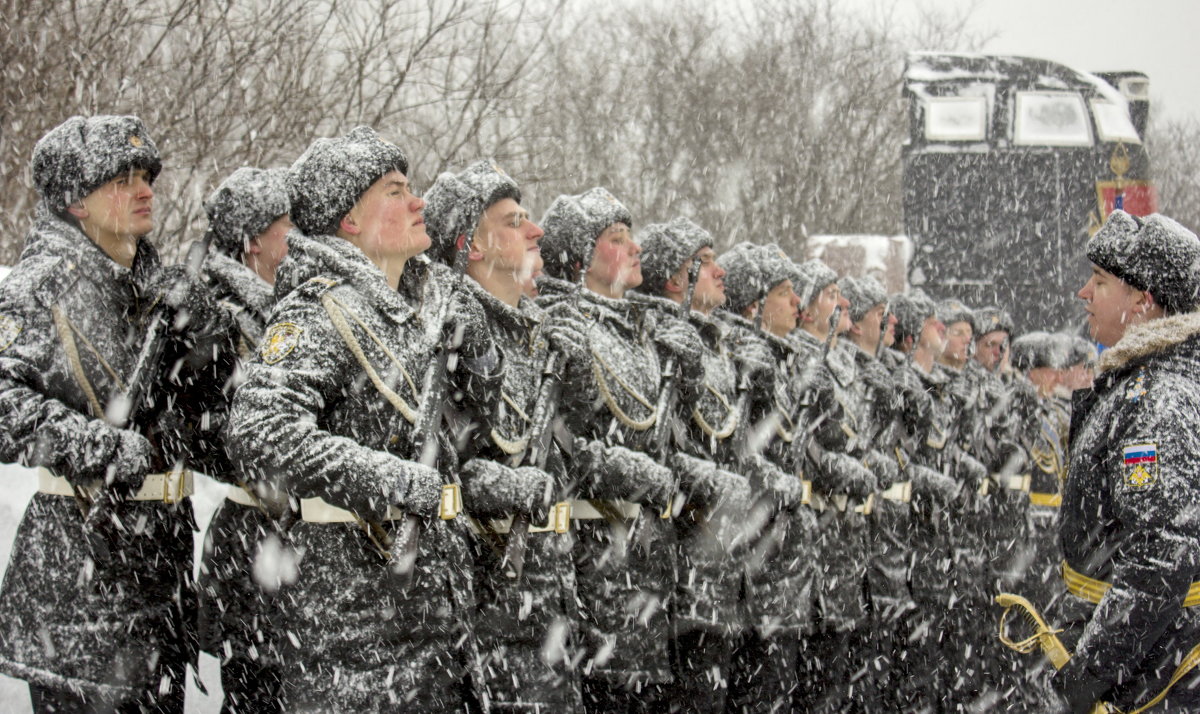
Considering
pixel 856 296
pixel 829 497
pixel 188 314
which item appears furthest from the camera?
pixel 856 296

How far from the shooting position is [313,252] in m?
3.84

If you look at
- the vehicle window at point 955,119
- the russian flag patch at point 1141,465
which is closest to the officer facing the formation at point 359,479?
the russian flag patch at point 1141,465

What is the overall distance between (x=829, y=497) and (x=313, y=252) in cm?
411

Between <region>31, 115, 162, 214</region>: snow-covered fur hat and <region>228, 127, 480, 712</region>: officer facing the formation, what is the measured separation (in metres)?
1.00

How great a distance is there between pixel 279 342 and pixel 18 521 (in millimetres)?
2545

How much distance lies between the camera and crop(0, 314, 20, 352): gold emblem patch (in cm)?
413

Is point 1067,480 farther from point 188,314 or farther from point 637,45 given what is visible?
point 637,45

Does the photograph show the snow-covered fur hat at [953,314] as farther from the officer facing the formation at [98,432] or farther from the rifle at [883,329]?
the officer facing the formation at [98,432]

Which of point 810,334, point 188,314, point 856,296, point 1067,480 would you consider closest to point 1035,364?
point 856,296

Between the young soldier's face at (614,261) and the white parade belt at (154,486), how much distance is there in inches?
81.2

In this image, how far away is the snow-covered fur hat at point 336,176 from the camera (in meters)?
4.00

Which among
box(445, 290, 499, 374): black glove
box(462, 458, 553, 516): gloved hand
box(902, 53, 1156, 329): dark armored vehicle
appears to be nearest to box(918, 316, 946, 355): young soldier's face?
box(902, 53, 1156, 329): dark armored vehicle

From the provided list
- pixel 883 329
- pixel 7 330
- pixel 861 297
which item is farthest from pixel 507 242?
pixel 861 297

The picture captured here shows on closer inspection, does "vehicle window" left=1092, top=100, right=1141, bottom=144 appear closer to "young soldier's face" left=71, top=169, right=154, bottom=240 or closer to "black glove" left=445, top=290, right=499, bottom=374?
"black glove" left=445, top=290, right=499, bottom=374
